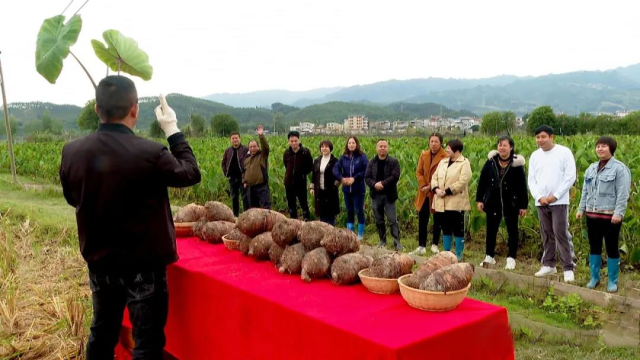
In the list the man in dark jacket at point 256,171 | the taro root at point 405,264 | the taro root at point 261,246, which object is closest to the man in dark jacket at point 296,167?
the man in dark jacket at point 256,171

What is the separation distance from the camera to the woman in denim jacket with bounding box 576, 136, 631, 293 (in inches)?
202

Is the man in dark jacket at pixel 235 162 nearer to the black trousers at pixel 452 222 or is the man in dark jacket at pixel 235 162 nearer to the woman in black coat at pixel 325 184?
the woman in black coat at pixel 325 184

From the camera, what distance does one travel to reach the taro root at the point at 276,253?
9.96 ft

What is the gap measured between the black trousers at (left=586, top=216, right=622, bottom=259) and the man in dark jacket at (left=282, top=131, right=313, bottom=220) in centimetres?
446

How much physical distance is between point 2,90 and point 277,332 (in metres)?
15.2

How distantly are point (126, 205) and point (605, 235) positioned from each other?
4.96 metres

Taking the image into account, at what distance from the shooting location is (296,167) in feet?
28.1

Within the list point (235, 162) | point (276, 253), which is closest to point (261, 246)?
point (276, 253)

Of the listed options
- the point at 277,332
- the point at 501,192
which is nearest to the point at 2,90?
the point at 501,192

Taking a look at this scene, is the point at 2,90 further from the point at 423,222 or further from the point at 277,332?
the point at 277,332

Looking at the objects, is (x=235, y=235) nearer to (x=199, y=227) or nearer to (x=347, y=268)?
(x=199, y=227)

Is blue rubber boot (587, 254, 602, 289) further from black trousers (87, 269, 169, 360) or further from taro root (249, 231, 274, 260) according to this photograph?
black trousers (87, 269, 169, 360)

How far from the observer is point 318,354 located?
7.14ft

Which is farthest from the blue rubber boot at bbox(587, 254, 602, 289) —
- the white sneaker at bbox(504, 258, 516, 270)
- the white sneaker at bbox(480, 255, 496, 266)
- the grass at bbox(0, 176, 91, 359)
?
the grass at bbox(0, 176, 91, 359)
